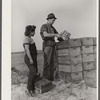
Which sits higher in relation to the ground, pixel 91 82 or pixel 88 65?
pixel 88 65

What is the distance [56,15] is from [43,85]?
0.48 meters

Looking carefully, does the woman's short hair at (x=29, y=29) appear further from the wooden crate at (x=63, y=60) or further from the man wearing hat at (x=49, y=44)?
the wooden crate at (x=63, y=60)

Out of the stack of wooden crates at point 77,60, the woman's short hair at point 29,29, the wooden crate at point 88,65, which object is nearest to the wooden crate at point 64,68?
the stack of wooden crates at point 77,60

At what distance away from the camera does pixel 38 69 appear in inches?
57.6

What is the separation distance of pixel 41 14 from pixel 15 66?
39 cm

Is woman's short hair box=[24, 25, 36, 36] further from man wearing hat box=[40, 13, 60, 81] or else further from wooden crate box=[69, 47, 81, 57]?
wooden crate box=[69, 47, 81, 57]

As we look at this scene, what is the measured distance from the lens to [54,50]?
4.91 ft

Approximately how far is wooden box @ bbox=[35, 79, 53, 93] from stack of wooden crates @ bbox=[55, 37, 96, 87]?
100mm

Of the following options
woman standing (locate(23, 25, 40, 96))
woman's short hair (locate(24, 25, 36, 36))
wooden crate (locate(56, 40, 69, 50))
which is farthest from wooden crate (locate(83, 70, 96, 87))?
woman's short hair (locate(24, 25, 36, 36))

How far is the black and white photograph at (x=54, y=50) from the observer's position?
4.72ft

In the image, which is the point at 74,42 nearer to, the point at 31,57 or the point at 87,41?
the point at 87,41

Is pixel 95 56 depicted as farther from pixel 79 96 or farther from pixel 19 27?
pixel 19 27

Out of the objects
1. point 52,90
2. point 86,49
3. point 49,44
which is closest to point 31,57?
point 49,44

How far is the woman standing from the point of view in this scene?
4.74 ft
